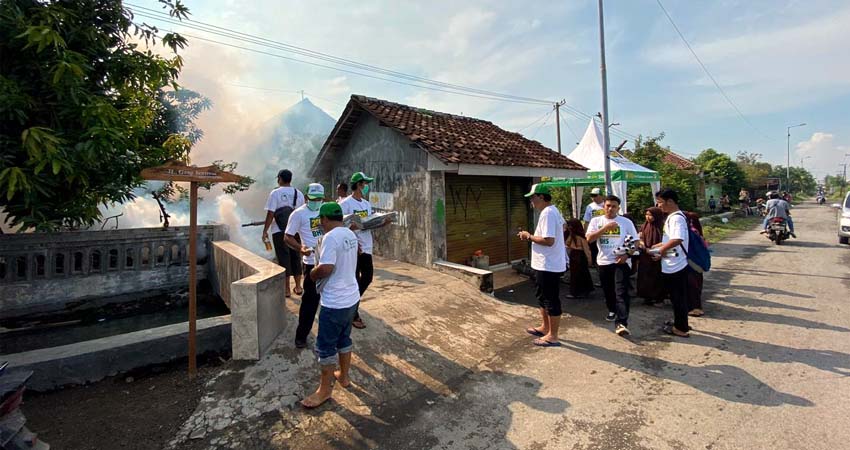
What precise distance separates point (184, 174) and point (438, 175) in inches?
191

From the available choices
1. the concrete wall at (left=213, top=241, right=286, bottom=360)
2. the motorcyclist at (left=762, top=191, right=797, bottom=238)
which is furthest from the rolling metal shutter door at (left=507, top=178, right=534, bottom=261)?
the motorcyclist at (left=762, top=191, right=797, bottom=238)

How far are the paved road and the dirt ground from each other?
22 centimetres

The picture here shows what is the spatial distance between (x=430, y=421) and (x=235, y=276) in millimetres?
3770

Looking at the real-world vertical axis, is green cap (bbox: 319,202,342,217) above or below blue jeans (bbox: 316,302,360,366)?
above

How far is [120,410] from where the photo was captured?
3225 millimetres

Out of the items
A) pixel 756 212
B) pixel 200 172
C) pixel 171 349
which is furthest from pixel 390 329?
pixel 756 212

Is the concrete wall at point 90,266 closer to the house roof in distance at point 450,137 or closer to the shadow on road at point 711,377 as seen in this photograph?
the house roof in distance at point 450,137

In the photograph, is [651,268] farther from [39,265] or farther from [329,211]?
[39,265]

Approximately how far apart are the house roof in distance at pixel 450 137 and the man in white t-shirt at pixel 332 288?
4274 mm

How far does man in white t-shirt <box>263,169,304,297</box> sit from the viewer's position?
526 cm

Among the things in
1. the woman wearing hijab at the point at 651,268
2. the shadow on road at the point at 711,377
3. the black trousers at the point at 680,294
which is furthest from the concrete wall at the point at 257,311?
the woman wearing hijab at the point at 651,268

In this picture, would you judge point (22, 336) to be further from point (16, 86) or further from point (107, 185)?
point (16, 86)

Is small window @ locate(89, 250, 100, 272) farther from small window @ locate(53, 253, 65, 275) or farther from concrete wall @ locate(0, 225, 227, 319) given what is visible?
small window @ locate(53, 253, 65, 275)

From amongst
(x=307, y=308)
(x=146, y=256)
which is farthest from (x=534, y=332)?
(x=146, y=256)
